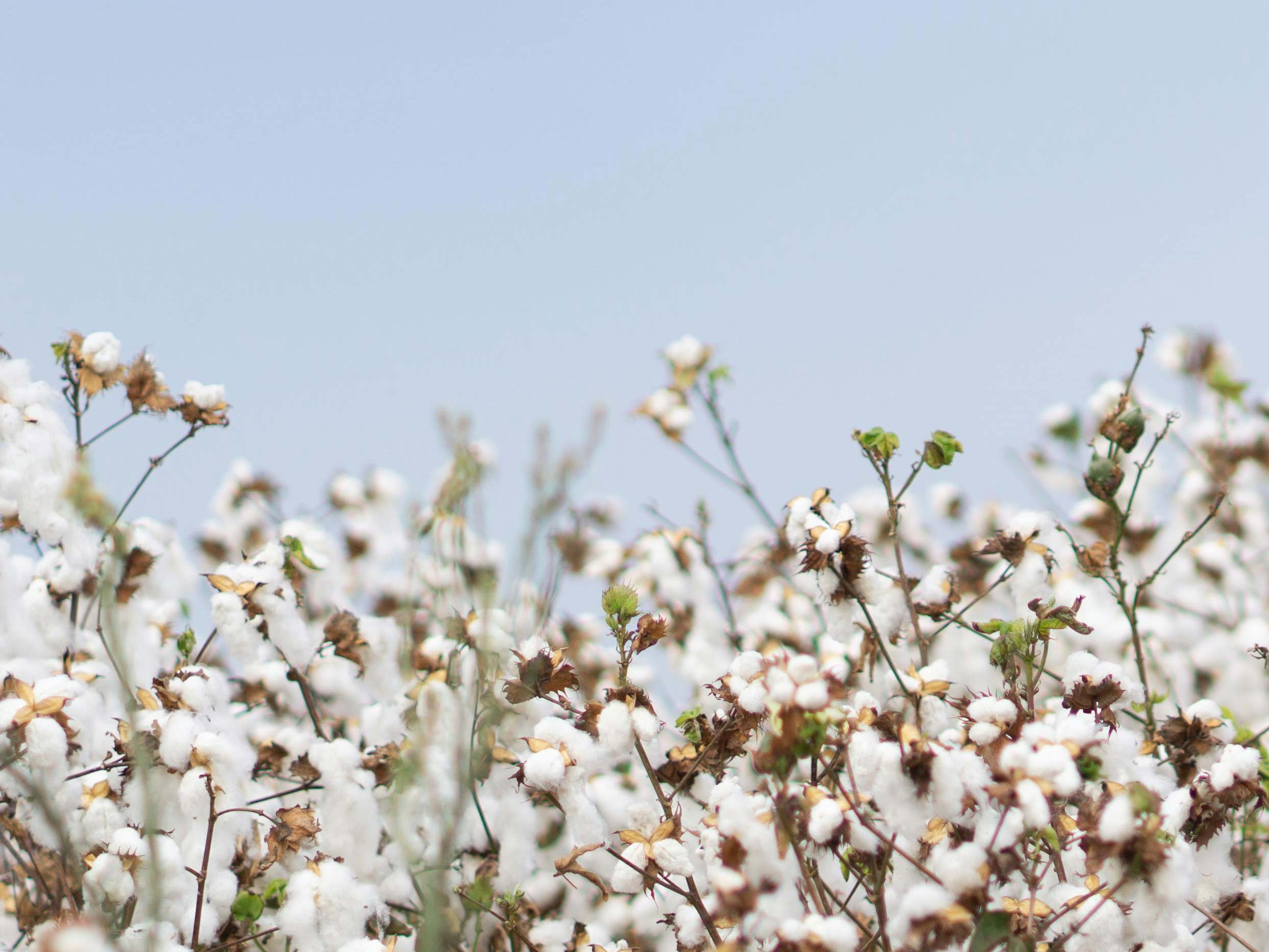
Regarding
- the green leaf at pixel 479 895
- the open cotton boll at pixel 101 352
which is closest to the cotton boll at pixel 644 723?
the green leaf at pixel 479 895

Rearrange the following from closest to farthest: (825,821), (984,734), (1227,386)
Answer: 1. (825,821)
2. (984,734)
3. (1227,386)

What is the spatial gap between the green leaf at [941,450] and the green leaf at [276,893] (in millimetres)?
1620

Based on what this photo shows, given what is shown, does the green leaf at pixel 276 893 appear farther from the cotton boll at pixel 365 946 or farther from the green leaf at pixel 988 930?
the green leaf at pixel 988 930

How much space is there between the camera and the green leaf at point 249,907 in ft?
7.14

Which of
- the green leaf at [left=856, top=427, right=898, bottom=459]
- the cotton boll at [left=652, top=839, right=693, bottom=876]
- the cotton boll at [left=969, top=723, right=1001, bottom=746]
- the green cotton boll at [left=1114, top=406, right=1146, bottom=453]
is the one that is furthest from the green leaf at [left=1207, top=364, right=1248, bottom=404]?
the cotton boll at [left=652, top=839, right=693, bottom=876]

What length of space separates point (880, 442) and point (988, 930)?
1137 millimetres

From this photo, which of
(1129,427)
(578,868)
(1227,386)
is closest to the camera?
(578,868)

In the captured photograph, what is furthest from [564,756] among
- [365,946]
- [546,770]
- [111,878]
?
[111,878]

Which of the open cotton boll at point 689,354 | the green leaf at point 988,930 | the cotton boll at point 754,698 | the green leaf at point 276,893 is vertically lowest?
the green leaf at point 988,930

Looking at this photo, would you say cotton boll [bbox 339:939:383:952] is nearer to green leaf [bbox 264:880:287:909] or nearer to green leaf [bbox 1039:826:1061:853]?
green leaf [bbox 264:880:287:909]

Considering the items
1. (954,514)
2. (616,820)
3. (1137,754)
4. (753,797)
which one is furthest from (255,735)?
(954,514)

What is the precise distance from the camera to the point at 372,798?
103 inches

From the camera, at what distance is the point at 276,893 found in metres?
2.25

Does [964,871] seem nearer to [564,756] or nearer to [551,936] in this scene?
[564,756]
